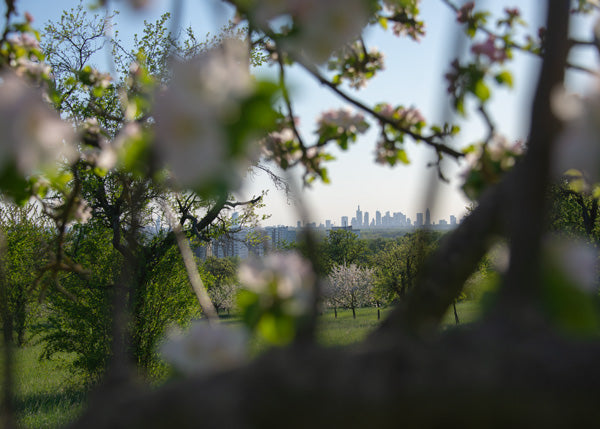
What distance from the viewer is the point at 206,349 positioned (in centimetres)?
64

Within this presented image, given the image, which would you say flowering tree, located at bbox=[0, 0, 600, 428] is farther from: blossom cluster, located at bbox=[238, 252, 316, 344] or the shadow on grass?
the shadow on grass

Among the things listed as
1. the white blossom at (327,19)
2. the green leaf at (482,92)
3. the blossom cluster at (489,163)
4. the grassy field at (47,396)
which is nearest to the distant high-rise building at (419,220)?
the white blossom at (327,19)

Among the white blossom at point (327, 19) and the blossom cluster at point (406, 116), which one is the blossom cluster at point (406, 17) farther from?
the white blossom at point (327, 19)

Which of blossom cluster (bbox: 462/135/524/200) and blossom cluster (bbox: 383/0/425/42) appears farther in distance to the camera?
blossom cluster (bbox: 383/0/425/42)

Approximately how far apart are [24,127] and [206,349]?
452mm

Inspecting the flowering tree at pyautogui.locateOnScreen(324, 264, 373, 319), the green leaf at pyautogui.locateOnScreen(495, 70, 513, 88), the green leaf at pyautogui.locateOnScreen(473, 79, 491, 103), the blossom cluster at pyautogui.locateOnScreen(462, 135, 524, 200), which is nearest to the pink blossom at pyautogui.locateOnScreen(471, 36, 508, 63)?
the green leaf at pyautogui.locateOnScreen(495, 70, 513, 88)

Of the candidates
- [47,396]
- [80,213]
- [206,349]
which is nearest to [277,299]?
[206,349]

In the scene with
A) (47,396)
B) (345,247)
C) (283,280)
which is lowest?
(47,396)

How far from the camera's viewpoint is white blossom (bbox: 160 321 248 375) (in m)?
0.63

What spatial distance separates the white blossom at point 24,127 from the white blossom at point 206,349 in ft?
1.25

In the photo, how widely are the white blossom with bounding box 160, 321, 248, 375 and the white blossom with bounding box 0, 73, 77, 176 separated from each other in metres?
0.38

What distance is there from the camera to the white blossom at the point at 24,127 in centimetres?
62

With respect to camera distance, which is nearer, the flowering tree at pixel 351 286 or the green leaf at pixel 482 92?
the green leaf at pixel 482 92

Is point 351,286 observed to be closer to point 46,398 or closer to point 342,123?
point 46,398
